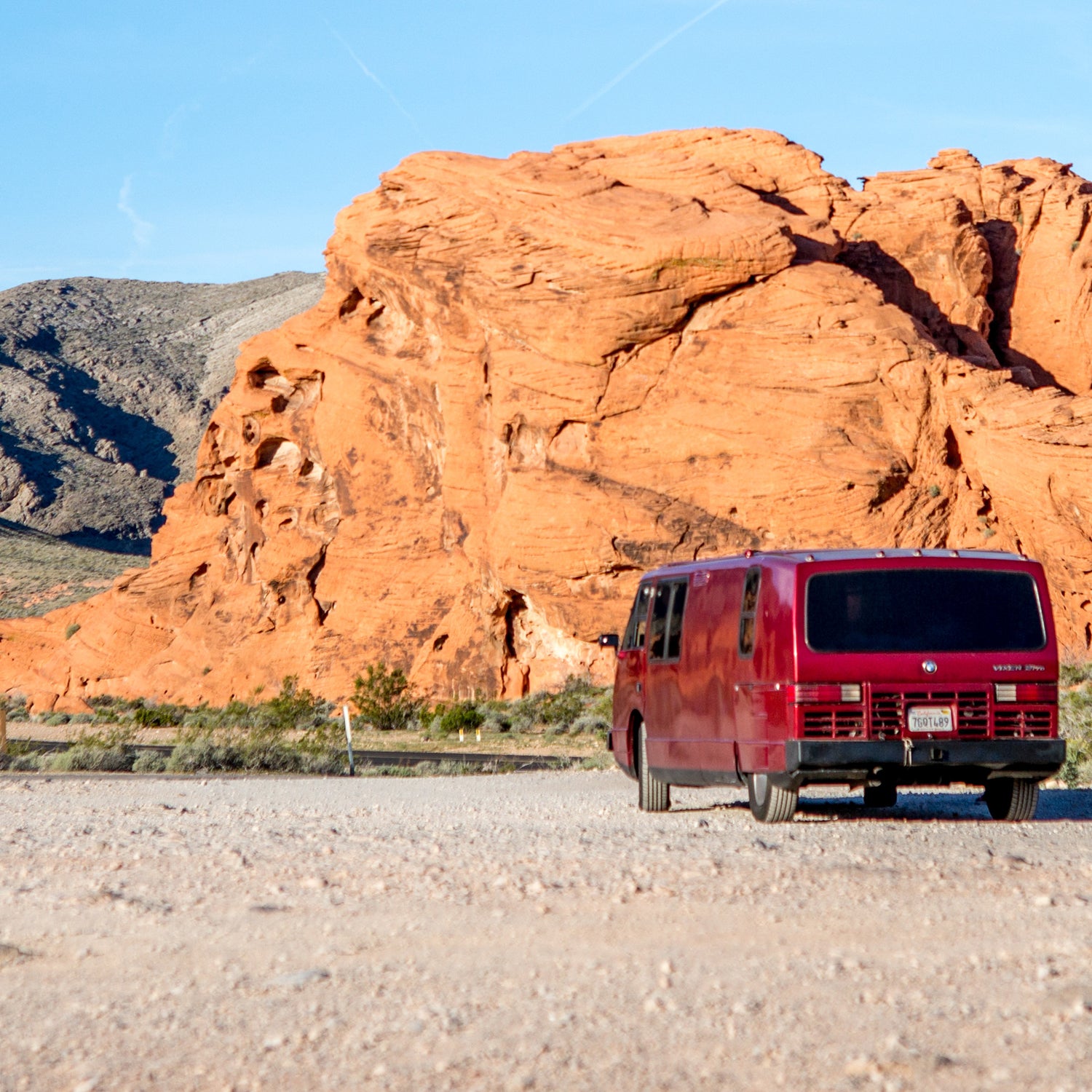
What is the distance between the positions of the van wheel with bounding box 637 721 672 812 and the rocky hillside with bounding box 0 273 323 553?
93451 millimetres

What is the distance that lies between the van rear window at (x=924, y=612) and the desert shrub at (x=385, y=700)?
89.6 ft

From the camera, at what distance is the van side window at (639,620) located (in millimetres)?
14758

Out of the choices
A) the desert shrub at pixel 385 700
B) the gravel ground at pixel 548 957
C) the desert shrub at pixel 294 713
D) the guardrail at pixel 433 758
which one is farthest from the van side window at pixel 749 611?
the desert shrub at pixel 385 700

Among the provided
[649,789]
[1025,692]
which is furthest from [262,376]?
[1025,692]

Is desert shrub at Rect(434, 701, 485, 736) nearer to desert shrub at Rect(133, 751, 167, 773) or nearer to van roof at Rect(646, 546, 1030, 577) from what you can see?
desert shrub at Rect(133, 751, 167, 773)

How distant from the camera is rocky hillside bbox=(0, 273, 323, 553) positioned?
347 ft

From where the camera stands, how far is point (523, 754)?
28.3m

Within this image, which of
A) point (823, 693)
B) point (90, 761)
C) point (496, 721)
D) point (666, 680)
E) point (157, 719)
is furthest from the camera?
point (157, 719)

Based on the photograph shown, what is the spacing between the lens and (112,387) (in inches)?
4968

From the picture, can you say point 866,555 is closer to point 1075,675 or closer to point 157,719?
point 1075,675

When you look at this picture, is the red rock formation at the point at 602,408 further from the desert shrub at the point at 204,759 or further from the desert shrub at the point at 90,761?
the desert shrub at the point at 90,761

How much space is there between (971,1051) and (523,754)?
2321 cm

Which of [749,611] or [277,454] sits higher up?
[277,454]

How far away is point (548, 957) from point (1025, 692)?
253 inches
